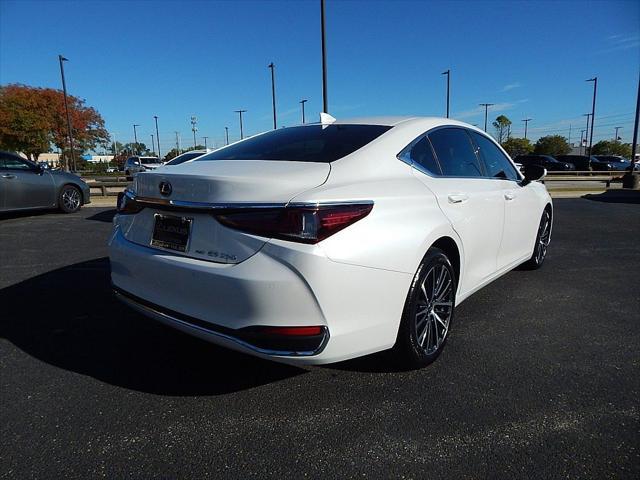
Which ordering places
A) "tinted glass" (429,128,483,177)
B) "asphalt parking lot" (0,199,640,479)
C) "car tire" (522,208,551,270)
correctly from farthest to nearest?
"car tire" (522,208,551,270), "tinted glass" (429,128,483,177), "asphalt parking lot" (0,199,640,479)

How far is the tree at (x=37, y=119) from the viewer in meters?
40.6

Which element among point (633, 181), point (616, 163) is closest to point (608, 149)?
point (616, 163)

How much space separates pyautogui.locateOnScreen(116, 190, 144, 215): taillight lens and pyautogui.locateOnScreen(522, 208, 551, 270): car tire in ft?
13.5

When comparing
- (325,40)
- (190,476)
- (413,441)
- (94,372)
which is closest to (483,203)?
(413,441)

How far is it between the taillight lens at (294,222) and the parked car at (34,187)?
9228 mm

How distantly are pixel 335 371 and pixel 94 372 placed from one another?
150 cm

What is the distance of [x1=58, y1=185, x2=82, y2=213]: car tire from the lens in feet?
34.0

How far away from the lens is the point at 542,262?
554cm

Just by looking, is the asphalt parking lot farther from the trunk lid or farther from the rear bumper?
the trunk lid

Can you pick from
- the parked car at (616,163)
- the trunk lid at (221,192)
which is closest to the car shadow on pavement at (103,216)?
the trunk lid at (221,192)

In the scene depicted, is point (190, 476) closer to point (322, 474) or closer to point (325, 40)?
point (322, 474)

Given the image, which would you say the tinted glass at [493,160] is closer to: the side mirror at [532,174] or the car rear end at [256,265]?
the side mirror at [532,174]

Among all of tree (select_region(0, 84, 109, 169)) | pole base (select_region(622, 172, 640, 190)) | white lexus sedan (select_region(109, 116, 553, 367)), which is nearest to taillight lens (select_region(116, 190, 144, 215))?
white lexus sedan (select_region(109, 116, 553, 367))

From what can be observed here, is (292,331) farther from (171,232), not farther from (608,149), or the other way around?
(608,149)
